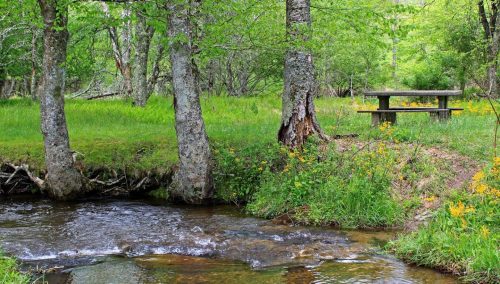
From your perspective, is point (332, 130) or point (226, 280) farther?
point (332, 130)

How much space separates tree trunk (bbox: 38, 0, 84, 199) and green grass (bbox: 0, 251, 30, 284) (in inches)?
153

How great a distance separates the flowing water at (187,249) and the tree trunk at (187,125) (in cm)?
64

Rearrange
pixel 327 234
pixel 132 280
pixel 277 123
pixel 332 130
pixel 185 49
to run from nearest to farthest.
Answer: pixel 132 280
pixel 327 234
pixel 185 49
pixel 332 130
pixel 277 123

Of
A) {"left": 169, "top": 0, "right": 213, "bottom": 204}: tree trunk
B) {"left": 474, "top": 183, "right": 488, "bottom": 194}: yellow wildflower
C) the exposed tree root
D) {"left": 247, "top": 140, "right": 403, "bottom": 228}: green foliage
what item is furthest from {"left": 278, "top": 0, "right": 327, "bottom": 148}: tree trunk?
{"left": 474, "top": 183, "right": 488, "bottom": 194}: yellow wildflower

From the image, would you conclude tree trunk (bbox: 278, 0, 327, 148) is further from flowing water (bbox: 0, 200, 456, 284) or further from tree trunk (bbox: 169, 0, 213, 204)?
flowing water (bbox: 0, 200, 456, 284)

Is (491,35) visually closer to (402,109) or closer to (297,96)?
(402,109)

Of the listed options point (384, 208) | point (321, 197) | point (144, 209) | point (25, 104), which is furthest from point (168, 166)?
point (25, 104)

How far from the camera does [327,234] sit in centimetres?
802

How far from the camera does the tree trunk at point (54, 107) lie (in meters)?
9.75

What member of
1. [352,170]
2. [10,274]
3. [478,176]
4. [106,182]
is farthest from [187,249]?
[478,176]

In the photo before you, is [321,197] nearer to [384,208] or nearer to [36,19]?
[384,208]

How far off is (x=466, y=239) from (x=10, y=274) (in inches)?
211

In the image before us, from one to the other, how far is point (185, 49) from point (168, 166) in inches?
97.3

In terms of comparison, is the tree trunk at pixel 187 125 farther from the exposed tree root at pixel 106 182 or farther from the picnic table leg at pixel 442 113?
the picnic table leg at pixel 442 113
